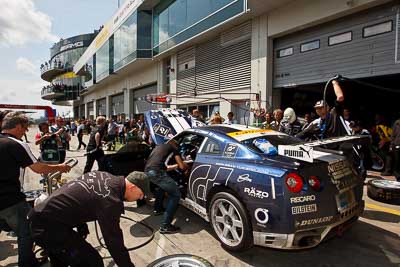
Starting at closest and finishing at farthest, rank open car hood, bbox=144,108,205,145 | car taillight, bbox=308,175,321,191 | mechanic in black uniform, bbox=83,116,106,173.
→ 1. car taillight, bbox=308,175,321,191
2. open car hood, bbox=144,108,205,145
3. mechanic in black uniform, bbox=83,116,106,173

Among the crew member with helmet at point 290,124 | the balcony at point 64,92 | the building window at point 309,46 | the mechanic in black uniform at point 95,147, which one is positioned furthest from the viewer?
the balcony at point 64,92

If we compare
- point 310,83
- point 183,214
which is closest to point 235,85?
point 310,83

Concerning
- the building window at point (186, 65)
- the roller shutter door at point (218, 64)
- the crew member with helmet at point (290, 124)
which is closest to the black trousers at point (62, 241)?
the crew member with helmet at point (290, 124)

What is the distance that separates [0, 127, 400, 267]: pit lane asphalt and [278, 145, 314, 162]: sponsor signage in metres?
1.23

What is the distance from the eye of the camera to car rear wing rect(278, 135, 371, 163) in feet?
10.6

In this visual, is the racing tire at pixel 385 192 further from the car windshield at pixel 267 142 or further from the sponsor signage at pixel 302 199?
the sponsor signage at pixel 302 199

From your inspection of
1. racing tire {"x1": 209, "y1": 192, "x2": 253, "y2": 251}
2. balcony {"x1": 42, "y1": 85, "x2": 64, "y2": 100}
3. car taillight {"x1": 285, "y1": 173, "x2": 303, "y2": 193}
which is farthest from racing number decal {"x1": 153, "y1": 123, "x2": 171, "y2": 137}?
balcony {"x1": 42, "y1": 85, "x2": 64, "y2": 100}

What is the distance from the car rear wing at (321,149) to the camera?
3.23 meters

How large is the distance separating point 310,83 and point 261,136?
734 centimetres

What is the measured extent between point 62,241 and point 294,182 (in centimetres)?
224

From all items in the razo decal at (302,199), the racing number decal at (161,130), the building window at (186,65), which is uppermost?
the building window at (186,65)

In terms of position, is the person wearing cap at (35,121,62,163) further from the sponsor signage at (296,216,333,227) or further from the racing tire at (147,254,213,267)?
the sponsor signage at (296,216,333,227)

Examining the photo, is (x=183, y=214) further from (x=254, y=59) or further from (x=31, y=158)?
(x=254, y=59)

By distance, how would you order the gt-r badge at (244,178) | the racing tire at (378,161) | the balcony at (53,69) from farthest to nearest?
1. the balcony at (53,69)
2. the racing tire at (378,161)
3. the gt-r badge at (244,178)
